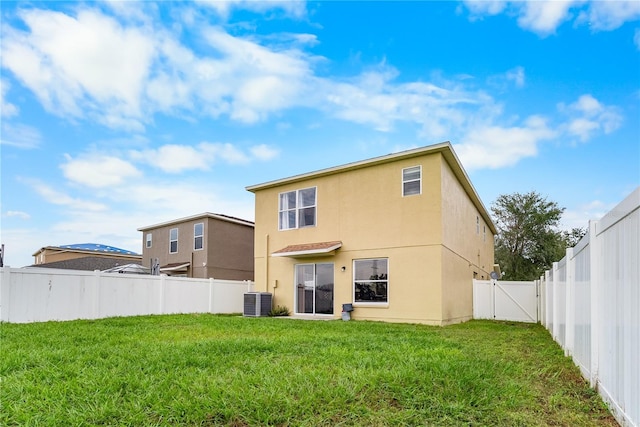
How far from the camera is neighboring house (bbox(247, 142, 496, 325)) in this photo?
40.4 ft

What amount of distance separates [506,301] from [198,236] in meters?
15.5

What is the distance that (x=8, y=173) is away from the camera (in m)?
11.7

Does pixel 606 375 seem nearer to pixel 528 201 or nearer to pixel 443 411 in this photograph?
pixel 443 411

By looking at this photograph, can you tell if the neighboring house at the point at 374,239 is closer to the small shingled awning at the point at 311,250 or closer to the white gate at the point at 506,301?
the small shingled awning at the point at 311,250

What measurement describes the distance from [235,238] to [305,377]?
19559mm

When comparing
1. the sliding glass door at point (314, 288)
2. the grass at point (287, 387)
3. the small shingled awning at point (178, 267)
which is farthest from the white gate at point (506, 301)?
the small shingled awning at point (178, 267)

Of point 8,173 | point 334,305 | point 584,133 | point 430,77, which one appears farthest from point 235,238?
point 584,133

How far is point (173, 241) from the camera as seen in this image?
24172 millimetres

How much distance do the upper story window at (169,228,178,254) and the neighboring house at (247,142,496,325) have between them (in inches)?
371

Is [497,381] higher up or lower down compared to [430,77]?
lower down

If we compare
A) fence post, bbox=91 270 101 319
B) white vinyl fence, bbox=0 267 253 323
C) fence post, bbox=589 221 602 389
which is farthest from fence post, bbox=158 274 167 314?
fence post, bbox=589 221 602 389

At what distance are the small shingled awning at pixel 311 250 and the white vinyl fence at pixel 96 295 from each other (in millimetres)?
4127

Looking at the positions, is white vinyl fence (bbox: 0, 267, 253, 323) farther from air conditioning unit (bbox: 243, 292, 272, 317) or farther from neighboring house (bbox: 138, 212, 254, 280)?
neighboring house (bbox: 138, 212, 254, 280)

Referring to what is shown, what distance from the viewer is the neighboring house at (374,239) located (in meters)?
12.3
